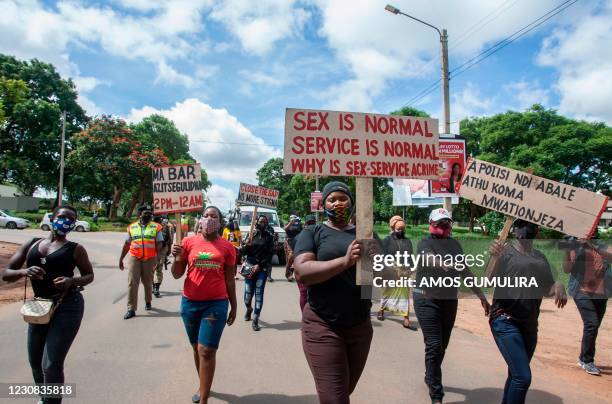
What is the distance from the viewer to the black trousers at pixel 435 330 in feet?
13.3

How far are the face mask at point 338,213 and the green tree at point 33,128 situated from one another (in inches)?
1618

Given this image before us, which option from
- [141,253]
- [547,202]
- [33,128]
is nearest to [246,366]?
[141,253]

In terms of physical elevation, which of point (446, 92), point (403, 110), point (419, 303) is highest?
point (403, 110)

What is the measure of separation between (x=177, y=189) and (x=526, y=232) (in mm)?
3745

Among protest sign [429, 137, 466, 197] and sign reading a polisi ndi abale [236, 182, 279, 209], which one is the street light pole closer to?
protest sign [429, 137, 466, 197]

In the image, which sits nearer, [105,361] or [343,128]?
[343,128]

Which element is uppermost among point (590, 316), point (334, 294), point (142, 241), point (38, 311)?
point (142, 241)

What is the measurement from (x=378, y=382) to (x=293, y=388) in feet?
3.02

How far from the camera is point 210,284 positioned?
402 centimetres

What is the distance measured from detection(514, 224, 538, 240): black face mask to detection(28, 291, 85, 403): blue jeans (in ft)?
12.2

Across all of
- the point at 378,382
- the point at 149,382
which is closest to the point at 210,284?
the point at 149,382

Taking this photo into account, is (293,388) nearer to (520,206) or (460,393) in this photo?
(460,393)

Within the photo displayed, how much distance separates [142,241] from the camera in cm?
755

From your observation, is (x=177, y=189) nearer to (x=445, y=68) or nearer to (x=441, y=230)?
(x=441, y=230)
